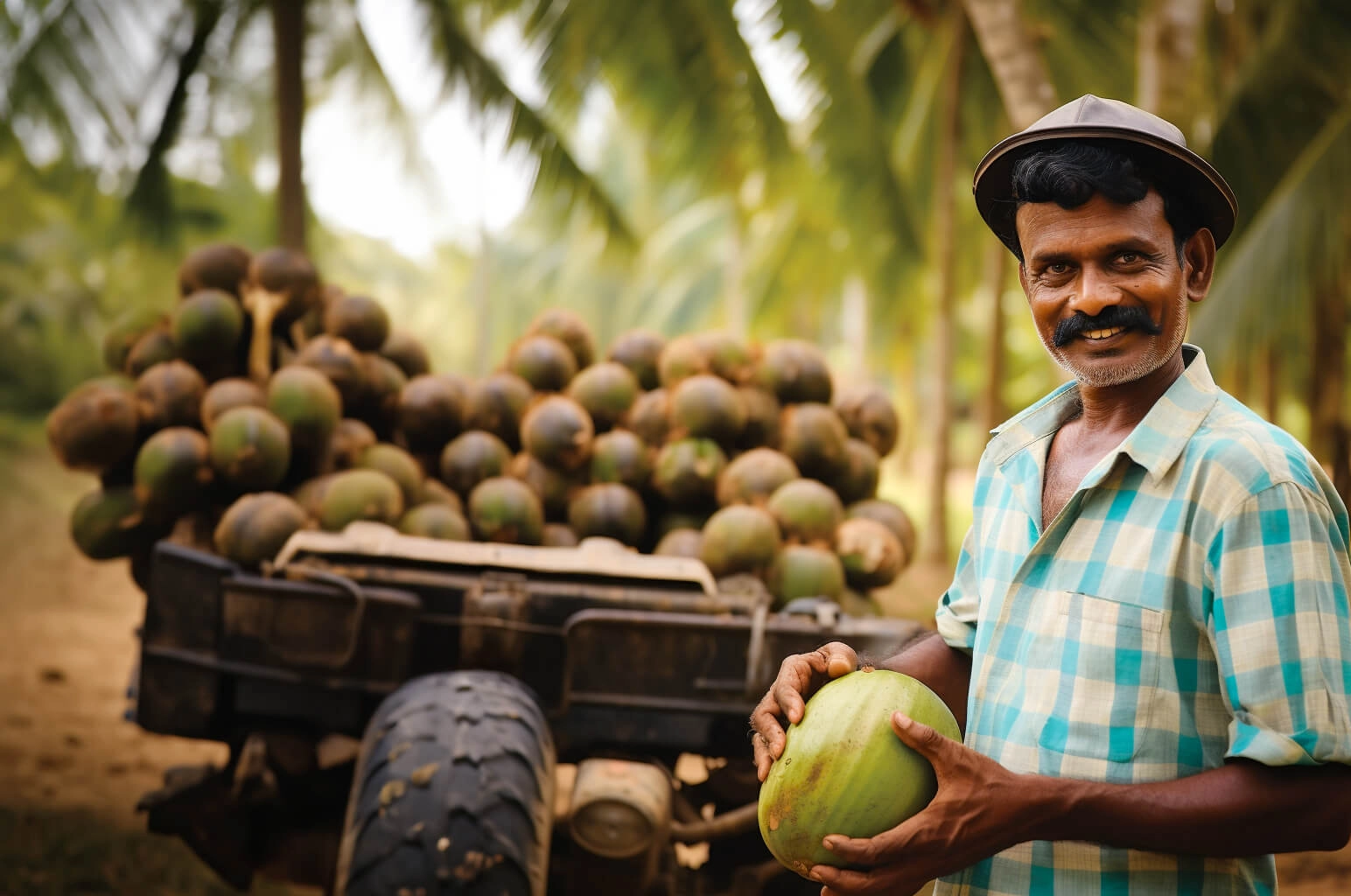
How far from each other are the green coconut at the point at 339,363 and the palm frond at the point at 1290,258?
5854mm

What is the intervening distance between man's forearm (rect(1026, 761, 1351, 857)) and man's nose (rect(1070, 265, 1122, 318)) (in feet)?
1.99

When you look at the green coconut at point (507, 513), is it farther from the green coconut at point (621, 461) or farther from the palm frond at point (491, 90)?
the palm frond at point (491, 90)

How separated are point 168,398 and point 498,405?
1.21m

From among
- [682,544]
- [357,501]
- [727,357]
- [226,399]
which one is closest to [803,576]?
[682,544]

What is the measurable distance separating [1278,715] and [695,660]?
2.07 m

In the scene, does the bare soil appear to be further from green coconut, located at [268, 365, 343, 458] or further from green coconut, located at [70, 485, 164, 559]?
green coconut, located at [268, 365, 343, 458]

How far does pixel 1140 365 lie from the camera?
157 cm

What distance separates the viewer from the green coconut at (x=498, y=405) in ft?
14.9

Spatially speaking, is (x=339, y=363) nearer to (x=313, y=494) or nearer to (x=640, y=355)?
(x=313, y=494)

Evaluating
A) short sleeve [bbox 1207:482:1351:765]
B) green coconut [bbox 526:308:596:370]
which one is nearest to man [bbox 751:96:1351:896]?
short sleeve [bbox 1207:482:1351:765]

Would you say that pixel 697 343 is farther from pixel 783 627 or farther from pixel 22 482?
pixel 22 482

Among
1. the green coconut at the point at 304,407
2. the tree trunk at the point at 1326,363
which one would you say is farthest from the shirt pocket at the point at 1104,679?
the tree trunk at the point at 1326,363

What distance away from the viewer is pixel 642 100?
1042cm

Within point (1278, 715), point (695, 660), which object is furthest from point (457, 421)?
point (1278, 715)
